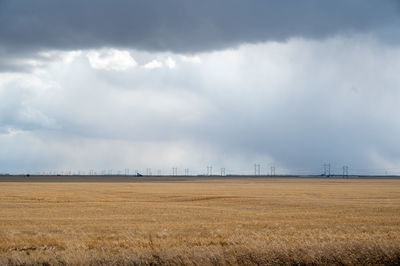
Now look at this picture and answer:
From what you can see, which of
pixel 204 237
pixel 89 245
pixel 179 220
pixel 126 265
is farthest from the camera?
pixel 179 220

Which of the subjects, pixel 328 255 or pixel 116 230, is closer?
pixel 328 255

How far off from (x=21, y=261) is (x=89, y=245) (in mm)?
7757

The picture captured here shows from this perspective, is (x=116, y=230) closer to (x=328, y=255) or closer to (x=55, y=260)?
(x=55, y=260)

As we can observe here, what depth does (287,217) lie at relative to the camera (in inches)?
1480

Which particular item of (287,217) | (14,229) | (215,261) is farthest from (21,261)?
(287,217)

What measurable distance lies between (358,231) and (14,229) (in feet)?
67.2

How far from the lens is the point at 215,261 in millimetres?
14266

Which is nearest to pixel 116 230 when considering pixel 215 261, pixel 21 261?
pixel 21 261

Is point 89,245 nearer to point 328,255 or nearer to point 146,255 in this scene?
point 146,255

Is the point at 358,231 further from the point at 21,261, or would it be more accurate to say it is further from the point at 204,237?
the point at 21,261

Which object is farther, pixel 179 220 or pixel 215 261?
pixel 179 220

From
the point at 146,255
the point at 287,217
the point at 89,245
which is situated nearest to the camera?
the point at 146,255

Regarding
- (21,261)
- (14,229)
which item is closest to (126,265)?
(21,261)

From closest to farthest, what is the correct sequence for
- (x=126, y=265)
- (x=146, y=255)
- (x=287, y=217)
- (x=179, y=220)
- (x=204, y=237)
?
(x=126, y=265) → (x=146, y=255) → (x=204, y=237) → (x=179, y=220) → (x=287, y=217)
